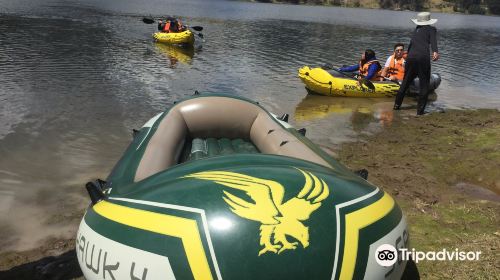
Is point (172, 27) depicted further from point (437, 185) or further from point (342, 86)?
point (437, 185)

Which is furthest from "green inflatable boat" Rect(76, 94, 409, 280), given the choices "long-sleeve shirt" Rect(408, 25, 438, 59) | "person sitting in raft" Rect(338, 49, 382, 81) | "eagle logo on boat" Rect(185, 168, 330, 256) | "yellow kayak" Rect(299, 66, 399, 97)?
"person sitting in raft" Rect(338, 49, 382, 81)

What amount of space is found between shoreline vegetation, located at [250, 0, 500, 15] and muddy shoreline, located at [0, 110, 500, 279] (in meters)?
82.8

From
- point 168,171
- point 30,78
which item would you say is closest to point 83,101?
point 30,78

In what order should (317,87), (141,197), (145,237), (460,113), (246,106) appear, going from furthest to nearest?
(317,87)
(460,113)
(246,106)
(141,197)
(145,237)

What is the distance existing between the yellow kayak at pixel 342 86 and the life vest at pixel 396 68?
486 millimetres

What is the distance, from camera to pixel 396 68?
12.1 m

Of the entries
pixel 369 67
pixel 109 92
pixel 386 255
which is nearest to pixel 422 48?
pixel 369 67

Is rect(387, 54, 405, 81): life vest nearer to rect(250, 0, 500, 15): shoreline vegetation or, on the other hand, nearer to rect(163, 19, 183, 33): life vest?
rect(163, 19, 183, 33): life vest

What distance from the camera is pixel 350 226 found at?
92.8 inches

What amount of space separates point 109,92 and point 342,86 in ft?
20.4

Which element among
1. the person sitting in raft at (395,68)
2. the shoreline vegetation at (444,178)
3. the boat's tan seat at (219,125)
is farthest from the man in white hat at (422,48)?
the boat's tan seat at (219,125)

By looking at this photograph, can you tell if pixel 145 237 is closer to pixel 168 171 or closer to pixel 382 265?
pixel 168 171

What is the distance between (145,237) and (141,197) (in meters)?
0.32

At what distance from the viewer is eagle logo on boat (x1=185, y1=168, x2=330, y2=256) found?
7.22ft
